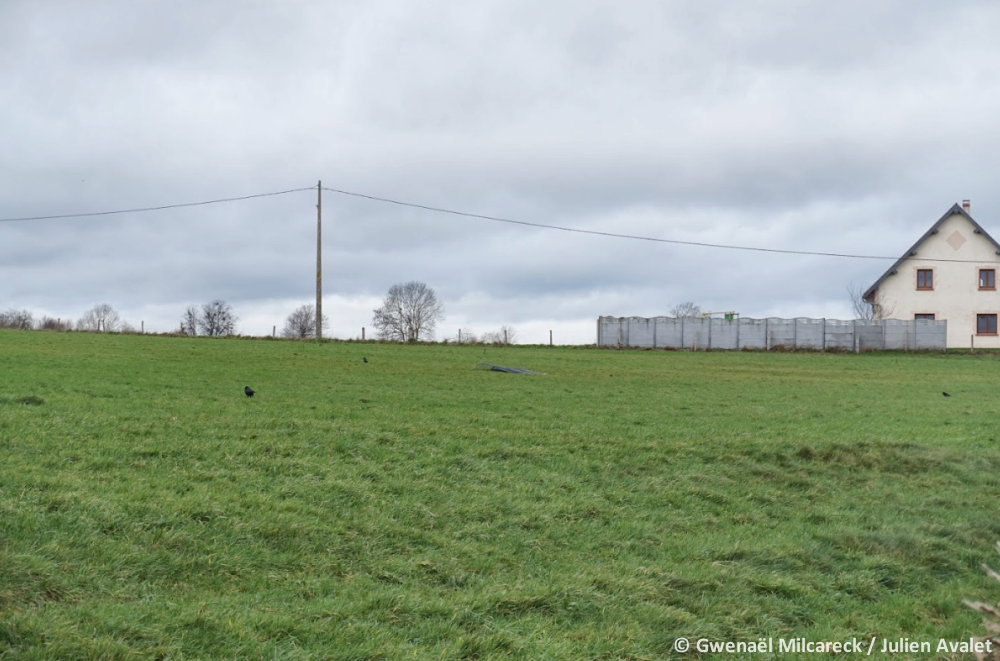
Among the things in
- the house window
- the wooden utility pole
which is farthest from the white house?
the wooden utility pole

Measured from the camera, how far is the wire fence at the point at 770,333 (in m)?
60.4

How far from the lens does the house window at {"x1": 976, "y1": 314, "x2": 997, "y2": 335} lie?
65000 millimetres

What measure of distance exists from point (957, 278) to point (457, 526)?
67634 millimetres

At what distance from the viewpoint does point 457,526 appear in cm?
930

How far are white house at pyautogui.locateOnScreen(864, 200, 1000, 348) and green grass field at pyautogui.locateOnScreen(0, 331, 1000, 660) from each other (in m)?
53.1

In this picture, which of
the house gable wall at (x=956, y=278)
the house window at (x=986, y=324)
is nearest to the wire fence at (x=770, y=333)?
the house gable wall at (x=956, y=278)

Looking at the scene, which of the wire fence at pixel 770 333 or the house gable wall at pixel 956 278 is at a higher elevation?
the house gable wall at pixel 956 278

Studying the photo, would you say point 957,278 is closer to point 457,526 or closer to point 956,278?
point 956,278

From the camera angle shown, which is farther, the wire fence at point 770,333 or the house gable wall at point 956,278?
the house gable wall at point 956,278

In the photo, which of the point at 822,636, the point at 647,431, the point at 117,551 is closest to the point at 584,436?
the point at 647,431

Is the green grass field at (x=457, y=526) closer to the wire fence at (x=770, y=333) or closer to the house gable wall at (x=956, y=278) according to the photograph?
the wire fence at (x=770, y=333)

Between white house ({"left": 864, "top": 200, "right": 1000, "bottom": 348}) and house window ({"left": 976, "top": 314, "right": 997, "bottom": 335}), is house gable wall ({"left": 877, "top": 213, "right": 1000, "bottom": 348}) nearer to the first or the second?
white house ({"left": 864, "top": 200, "right": 1000, "bottom": 348})

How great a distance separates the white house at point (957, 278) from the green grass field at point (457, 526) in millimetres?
53090

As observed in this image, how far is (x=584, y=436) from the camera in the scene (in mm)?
15086
